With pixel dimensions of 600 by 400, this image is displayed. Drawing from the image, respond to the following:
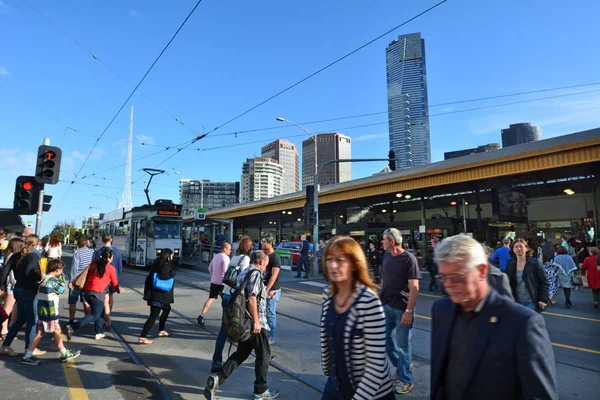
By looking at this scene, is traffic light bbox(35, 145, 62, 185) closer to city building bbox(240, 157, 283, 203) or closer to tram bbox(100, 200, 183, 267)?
tram bbox(100, 200, 183, 267)

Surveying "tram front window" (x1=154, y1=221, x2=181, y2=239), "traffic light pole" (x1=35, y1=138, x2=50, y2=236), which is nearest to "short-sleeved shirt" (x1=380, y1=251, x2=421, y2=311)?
"traffic light pole" (x1=35, y1=138, x2=50, y2=236)

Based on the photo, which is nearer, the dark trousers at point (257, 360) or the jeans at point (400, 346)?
the dark trousers at point (257, 360)

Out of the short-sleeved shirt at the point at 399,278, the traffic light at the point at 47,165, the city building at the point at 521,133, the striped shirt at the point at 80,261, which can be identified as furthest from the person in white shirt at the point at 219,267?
the city building at the point at 521,133

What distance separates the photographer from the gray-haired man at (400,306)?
4.27 metres

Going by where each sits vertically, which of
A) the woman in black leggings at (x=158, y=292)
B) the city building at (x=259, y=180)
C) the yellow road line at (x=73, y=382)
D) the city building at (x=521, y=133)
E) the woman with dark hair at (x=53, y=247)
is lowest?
the yellow road line at (x=73, y=382)

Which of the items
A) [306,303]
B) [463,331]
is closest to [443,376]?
[463,331]

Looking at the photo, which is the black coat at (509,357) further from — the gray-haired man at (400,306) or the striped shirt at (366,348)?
the gray-haired man at (400,306)

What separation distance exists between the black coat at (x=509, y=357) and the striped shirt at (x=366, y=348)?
55 cm

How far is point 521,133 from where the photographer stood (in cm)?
9862

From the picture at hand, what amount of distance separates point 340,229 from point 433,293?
31.5m

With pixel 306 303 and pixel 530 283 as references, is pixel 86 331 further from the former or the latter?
pixel 530 283

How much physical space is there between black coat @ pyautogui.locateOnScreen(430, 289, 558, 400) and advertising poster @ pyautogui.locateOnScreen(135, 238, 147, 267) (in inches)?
793

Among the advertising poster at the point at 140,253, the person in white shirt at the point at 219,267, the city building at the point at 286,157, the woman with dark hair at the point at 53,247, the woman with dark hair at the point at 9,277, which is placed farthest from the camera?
the city building at the point at 286,157

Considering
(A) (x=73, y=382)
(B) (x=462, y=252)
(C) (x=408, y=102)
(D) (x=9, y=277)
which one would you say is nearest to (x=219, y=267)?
(A) (x=73, y=382)
